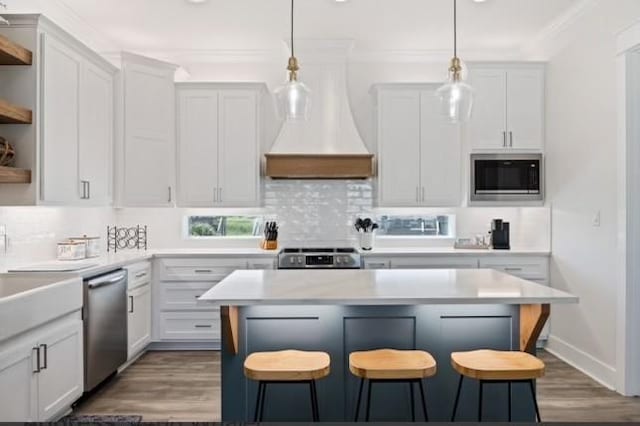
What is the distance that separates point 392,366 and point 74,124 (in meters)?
2.84

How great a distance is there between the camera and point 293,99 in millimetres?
2688

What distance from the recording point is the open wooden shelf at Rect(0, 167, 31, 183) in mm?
2787

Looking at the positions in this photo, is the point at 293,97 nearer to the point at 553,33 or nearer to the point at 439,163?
the point at 439,163

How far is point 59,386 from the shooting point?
9.20 ft

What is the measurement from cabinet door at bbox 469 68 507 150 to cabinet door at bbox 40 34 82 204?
3428 mm

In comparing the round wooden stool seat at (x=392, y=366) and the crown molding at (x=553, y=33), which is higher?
the crown molding at (x=553, y=33)

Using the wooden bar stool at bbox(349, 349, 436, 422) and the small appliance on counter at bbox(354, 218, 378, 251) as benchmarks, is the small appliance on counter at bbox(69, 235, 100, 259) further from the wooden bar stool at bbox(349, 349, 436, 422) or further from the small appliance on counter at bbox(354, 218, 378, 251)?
the wooden bar stool at bbox(349, 349, 436, 422)

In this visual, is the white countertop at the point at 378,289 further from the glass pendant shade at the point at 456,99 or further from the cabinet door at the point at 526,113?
the cabinet door at the point at 526,113

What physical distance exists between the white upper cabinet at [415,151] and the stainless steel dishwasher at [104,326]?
97.7 inches

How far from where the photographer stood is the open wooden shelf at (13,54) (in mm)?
2795

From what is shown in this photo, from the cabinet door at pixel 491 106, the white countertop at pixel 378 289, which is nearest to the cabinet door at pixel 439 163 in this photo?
the cabinet door at pixel 491 106

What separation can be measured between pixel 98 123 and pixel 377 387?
120 inches

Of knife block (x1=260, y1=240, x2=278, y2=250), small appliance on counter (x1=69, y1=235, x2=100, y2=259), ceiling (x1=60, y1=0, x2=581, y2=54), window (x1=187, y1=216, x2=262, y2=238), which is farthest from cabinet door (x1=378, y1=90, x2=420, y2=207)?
small appliance on counter (x1=69, y1=235, x2=100, y2=259)

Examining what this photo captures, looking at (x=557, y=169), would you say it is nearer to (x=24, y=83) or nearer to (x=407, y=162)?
(x=407, y=162)
